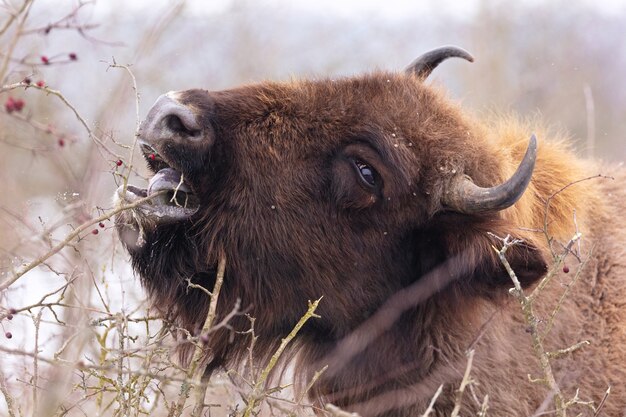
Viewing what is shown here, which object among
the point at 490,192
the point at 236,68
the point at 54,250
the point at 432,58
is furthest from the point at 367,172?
the point at 236,68

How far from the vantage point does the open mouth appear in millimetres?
4066

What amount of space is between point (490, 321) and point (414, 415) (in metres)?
0.64

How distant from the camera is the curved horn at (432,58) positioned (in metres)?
5.38

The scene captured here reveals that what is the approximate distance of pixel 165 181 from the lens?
4.08m

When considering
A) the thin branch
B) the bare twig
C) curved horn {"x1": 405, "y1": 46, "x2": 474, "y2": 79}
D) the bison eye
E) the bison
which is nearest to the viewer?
the thin branch

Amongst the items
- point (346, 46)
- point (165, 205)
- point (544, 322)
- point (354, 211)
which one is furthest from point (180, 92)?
point (346, 46)

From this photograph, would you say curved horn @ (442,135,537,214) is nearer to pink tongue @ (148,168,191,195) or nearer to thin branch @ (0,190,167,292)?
pink tongue @ (148,168,191,195)

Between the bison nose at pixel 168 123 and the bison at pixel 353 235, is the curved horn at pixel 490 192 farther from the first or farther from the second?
the bison nose at pixel 168 123

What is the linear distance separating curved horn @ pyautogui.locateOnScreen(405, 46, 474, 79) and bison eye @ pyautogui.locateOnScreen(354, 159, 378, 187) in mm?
1233

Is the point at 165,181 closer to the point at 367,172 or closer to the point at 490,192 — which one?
the point at 367,172

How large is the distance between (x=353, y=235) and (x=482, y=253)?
631mm

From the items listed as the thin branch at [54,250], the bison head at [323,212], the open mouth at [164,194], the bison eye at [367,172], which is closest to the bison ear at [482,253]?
the bison head at [323,212]

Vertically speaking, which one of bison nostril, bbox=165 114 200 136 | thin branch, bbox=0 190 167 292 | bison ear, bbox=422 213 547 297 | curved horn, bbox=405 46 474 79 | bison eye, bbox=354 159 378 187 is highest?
curved horn, bbox=405 46 474 79

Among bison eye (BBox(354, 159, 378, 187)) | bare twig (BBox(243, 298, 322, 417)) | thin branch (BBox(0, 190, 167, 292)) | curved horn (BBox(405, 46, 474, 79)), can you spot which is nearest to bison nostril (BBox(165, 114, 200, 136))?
thin branch (BBox(0, 190, 167, 292))
